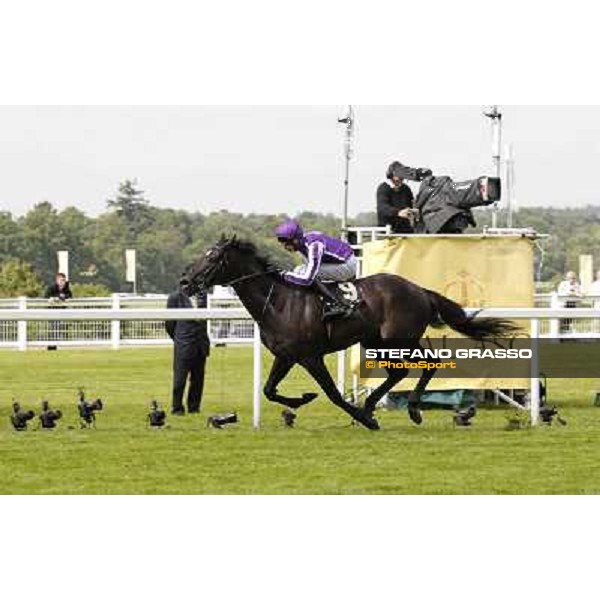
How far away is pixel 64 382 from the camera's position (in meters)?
20.0

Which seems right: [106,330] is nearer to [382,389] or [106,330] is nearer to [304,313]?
[382,389]

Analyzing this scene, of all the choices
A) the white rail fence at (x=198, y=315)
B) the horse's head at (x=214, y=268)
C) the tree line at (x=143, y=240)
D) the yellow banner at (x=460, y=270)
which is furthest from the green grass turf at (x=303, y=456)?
the tree line at (x=143, y=240)

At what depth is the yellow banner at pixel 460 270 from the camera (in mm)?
14570

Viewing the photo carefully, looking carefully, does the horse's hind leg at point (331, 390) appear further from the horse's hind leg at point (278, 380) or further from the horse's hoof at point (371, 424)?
the horse's hind leg at point (278, 380)

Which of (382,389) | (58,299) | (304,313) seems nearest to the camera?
(304,313)

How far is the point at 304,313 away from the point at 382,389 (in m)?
1.03

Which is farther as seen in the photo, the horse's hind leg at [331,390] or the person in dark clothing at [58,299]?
the person in dark clothing at [58,299]

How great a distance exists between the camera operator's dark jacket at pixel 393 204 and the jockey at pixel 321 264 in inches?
96.5

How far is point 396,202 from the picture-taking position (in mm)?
15188

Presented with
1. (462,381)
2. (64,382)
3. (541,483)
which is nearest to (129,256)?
(64,382)

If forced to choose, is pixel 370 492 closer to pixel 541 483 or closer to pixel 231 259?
pixel 541 483

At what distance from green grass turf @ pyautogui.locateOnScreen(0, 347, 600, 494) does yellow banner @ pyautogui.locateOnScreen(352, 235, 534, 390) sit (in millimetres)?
580

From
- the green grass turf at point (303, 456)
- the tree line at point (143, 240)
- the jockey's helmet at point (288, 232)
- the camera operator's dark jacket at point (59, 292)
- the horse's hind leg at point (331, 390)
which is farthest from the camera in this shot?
the tree line at point (143, 240)

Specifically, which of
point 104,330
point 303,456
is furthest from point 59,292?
point 303,456
